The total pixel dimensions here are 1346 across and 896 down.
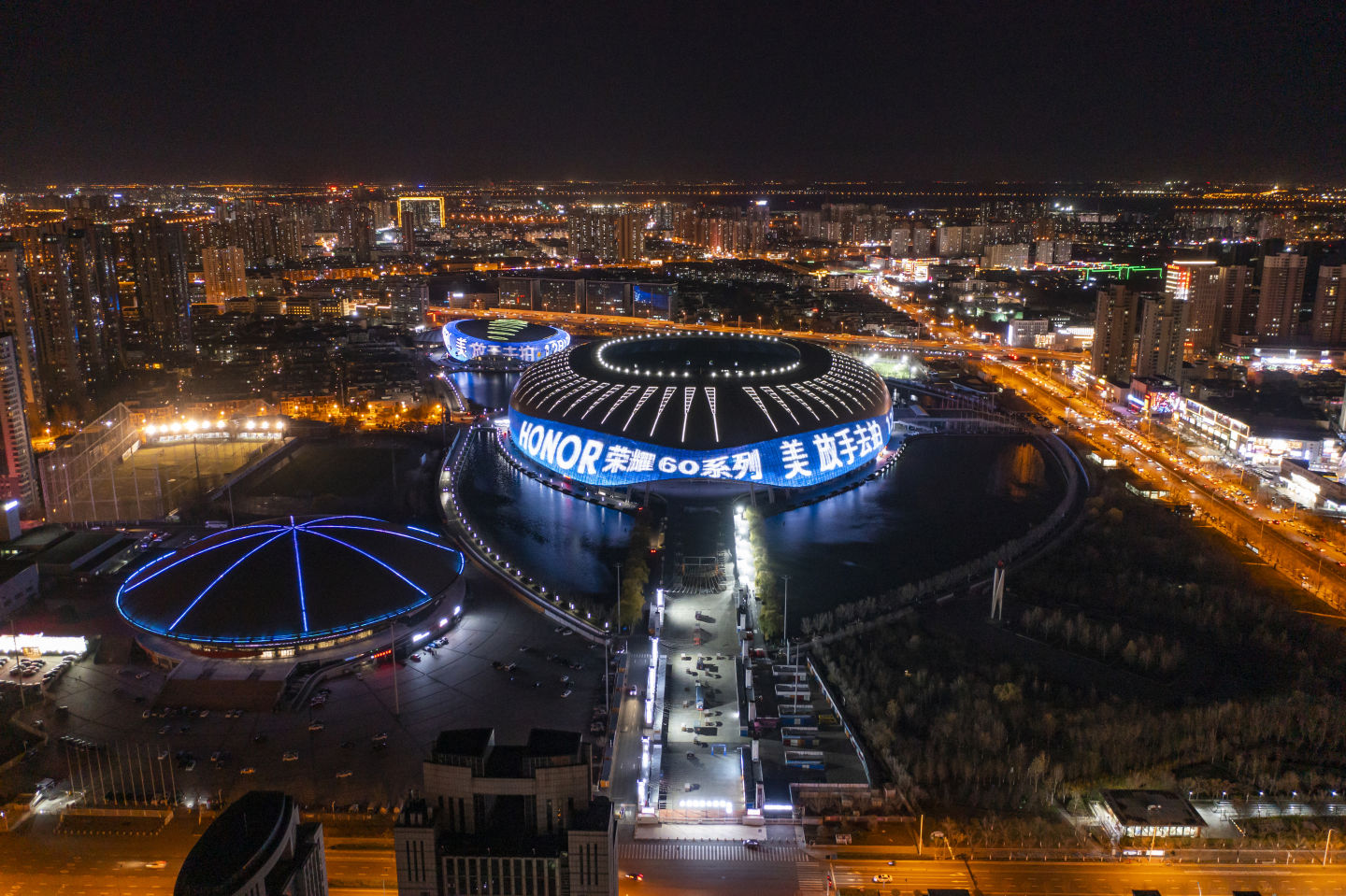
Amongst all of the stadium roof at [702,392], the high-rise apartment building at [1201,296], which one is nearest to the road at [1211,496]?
the stadium roof at [702,392]

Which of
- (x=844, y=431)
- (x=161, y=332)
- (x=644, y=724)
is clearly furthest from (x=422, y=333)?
(x=644, y=724)

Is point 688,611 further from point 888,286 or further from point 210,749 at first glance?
point 888,286

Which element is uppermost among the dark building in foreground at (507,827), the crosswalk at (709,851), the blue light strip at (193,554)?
the dark building in foreground at (507,827)

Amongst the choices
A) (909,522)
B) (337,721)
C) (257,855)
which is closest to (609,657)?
(337,721)

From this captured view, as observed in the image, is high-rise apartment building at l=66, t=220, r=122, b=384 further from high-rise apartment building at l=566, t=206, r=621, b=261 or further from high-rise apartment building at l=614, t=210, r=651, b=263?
high-rise apartment building at l=614, t=210, r=651, b=263

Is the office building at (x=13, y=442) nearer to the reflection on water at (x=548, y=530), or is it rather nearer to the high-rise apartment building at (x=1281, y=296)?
the reflection on water at (x=548, y=530)

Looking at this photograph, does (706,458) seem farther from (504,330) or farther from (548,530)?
(504,330)
